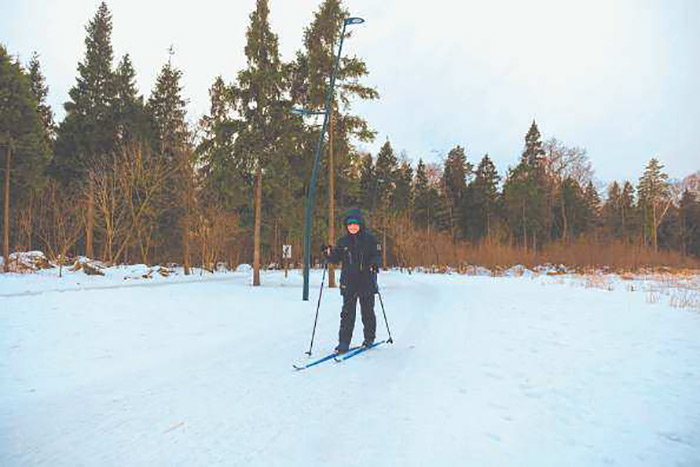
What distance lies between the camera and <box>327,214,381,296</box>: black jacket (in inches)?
236

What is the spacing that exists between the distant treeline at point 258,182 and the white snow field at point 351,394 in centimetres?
1165

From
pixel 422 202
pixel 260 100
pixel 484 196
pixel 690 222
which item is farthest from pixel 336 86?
pixel 690 222

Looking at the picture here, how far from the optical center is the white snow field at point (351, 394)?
287cm

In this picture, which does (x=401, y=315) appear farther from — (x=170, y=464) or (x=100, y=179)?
(x=100, y=179)

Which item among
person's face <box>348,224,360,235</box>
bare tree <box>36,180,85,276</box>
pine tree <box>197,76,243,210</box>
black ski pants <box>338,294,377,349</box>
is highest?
pine tree <box>197,76,243,210</box>

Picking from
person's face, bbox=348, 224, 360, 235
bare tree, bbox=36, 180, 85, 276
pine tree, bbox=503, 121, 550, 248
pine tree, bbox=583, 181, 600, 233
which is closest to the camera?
person's face, bbox=348, 224, 360, 235

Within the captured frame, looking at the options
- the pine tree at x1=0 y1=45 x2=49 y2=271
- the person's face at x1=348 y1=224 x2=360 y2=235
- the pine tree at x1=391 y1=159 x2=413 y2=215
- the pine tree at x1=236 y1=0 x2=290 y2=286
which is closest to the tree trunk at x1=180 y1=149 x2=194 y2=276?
the pine tree at x1=0 y1=45 x2=49 y2=271

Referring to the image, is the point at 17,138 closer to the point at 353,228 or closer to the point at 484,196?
the point at 353,228

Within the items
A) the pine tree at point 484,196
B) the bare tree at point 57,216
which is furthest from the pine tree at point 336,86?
the pine tree at point 484,196

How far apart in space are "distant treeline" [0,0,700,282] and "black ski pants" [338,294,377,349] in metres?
11.7

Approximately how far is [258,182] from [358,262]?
14.3 metres

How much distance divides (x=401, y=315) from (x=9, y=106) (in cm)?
2760

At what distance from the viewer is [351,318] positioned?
19.2 ft

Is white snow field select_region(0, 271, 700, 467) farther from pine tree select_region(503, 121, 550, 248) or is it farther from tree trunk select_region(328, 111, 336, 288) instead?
pine tree select_region(503, 121, 550, 248)
